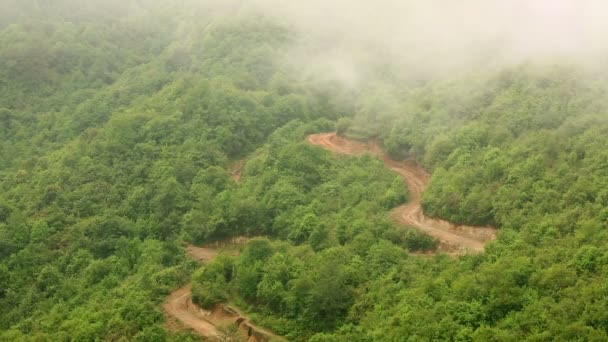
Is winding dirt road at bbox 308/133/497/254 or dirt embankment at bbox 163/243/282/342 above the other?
winding dirt road at bbox 308/133/497/254

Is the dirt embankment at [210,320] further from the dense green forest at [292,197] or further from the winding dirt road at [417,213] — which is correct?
the winding dirt road at [417,213]

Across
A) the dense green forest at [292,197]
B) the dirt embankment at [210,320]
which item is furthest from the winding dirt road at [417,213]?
the dirt embankment at [210,320]

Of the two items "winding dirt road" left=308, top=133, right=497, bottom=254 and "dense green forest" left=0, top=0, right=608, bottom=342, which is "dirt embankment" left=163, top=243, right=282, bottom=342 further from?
"winding dirt road" left=308, top=133, right=497, bottom=254

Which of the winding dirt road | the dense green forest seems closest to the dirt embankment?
the dense green forest

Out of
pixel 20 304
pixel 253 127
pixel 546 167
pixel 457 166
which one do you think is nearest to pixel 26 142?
pixel 253 127

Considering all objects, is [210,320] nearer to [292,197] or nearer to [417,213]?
[292,197]
